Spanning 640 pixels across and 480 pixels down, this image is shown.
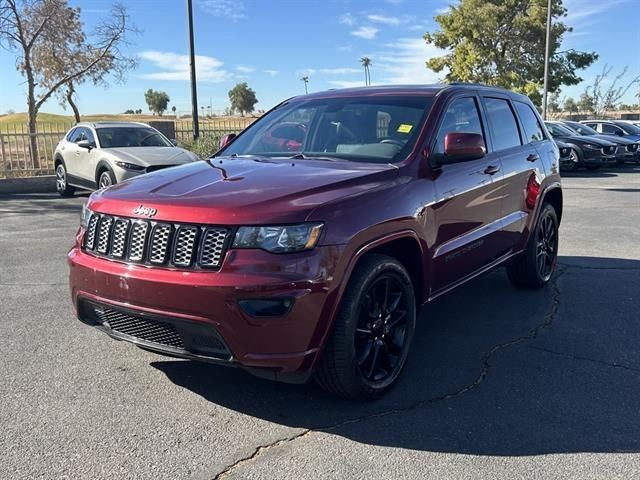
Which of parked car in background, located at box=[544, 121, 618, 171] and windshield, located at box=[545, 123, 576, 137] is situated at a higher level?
windshield, located at box=[545, 123, 576, 137]

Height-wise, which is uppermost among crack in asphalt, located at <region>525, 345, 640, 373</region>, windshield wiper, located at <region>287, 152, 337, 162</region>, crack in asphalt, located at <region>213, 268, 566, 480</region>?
windshield wiper, located at <region>287, 152, 337, 162</region>

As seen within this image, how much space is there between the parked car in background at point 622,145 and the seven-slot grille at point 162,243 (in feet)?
64.6

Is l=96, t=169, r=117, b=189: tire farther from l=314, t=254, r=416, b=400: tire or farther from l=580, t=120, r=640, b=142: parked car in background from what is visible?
l=580, t=120, r=640, b=142: parked car in background

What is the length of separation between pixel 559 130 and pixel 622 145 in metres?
2.06

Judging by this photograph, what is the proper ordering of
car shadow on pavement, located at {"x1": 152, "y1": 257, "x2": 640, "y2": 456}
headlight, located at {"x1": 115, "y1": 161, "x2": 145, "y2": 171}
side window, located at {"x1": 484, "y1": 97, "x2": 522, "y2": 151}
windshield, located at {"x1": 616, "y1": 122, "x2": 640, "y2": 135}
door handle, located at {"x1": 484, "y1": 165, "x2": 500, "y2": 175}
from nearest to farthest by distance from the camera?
car shadow on pavement, located at {"x1": 152, "y1": 257, "x2": 640, "y2": 456}
door handle, located at {"x1": 484, "y1": 165, "x2": 500, "y2": 175}
side window, located at {"x1": 484, "y1": 97, "x2": 522, "y2": 151}
headlight, located at {"x1": 115, "y1": 161, "x2": 145, "y2": 171}
windshield, located at {"x1": 616, "y1": 122, "x2": 640, "y2": 135}

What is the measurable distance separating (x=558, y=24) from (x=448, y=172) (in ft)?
110

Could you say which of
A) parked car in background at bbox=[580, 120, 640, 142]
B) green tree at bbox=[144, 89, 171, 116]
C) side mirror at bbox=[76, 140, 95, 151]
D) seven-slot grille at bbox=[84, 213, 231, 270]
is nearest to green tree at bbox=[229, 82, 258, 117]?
green tree at bbox=[144, 89, 171, 116]

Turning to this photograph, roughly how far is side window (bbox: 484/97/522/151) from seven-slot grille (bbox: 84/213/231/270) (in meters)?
2.93

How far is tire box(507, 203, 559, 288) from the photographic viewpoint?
573 centimetres

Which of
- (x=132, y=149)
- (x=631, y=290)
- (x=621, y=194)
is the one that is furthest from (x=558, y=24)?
(x=631, y=290)

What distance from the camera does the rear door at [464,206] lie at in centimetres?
411

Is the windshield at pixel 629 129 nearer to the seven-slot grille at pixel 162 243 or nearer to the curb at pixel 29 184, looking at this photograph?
the curb at pixel 29 184

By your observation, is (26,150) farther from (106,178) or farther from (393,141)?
(393,141)

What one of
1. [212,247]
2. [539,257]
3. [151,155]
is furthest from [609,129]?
[212,247]
